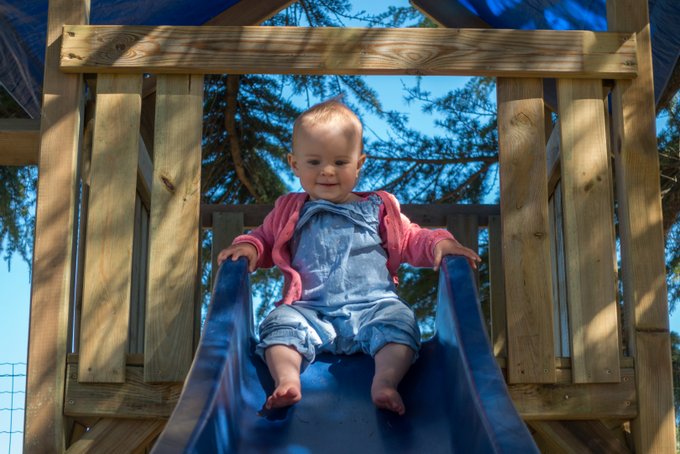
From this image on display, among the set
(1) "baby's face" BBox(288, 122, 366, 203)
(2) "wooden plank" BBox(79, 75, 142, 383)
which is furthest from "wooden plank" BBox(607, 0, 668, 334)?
(2) "wooden plank" BBox(79, 75, 142, 383)

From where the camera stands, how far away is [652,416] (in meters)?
3.66

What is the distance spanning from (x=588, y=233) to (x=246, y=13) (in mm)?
2563

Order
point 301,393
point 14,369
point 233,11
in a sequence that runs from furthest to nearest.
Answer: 1. point 14,369
2. point 233,11
3. point 301,393

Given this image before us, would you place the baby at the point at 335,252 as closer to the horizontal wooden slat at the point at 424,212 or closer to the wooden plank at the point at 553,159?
the wooden plank at the point at 553,159

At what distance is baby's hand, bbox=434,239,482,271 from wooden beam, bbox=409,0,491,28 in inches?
89.0

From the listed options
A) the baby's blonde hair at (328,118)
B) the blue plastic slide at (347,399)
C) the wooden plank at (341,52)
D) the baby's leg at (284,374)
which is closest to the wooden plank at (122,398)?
the blue plastic slide at (347,399)

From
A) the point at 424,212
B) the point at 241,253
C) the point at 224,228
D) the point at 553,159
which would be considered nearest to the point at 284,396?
the point at 241,253

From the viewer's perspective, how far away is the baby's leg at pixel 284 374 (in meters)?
2.91

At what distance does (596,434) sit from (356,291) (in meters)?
1.14

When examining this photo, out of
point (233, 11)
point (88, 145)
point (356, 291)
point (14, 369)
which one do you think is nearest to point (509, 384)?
point (356, 291)

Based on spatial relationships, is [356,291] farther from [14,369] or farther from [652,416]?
[14,369]

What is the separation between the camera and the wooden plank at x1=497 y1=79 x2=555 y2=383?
12.1 feet

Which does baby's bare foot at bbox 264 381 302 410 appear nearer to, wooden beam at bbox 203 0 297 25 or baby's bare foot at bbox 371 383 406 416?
baby's bare foot at bbox 371 383 406 416

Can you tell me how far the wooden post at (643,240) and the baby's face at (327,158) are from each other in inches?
43.4
